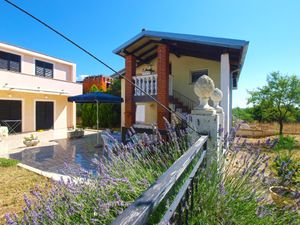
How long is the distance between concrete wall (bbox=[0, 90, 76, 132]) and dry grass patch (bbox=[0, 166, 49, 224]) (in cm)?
1124

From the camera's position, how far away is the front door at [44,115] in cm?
1805

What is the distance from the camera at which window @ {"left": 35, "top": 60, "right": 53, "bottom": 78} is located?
61.4ft

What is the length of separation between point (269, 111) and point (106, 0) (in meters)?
18.8

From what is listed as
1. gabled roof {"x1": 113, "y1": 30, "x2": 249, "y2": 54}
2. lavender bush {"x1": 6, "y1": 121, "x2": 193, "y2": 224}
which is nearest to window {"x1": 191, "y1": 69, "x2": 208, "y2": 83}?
gabled roof {"x1": 113, "y1": 30, "x2": 249, "y2": 54}

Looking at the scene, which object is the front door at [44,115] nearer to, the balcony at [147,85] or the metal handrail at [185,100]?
the balcony at [147,85]

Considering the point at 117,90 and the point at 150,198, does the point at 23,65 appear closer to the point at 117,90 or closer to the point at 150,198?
the point at 117,90

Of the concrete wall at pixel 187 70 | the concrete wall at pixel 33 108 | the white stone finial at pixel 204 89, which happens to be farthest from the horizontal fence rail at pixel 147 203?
the concrete wall at pixel 33 108

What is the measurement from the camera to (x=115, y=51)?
37.6ft

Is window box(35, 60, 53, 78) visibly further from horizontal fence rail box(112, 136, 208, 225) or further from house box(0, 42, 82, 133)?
horizontal fence rail box(112, 136, 208, 225)

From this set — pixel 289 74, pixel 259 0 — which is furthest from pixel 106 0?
pixel 289 74

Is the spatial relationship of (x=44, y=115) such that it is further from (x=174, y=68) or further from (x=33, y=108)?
(x=174, y=68)

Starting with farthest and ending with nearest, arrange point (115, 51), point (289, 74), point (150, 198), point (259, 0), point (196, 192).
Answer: point (289, 74), point (115, 51), point (259, 0), point (196, 192), point (150, 198)

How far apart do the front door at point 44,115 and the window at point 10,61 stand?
353cm

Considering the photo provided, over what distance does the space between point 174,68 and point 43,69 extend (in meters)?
14.2
